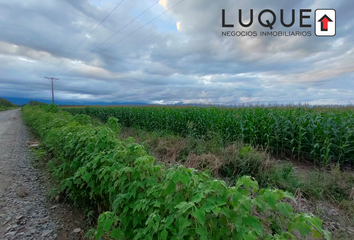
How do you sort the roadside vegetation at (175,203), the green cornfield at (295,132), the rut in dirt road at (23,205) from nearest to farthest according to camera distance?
1. the roadside vegetation at (175,203)
2. the rut in dirt road at (23,205)
3. the green cornfield at (295,132)

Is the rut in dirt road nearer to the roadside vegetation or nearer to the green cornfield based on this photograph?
the roadside vegetation

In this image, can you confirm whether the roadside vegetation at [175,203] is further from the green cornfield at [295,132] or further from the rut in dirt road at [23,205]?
the green cornfield at [295,132]

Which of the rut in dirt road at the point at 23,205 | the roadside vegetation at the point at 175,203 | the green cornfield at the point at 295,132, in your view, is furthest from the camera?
the green cornfield at the point at 295,132

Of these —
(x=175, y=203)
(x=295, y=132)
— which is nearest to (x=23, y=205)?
(x=175, y=203)

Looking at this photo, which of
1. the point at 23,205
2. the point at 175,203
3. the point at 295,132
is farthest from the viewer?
the point at 295,132

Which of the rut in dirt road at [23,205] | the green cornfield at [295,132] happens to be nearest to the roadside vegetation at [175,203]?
the rut in dirt road at [23,205]

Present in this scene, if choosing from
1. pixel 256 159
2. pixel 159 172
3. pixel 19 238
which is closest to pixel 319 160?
pixel 256 159

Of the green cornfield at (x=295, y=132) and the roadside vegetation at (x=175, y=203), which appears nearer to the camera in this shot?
the roadside vegetation at (x=175, y=203)

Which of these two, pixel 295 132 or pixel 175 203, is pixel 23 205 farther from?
pixel 295 132

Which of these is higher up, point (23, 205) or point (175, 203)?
point (175, 203)

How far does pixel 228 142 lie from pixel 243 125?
0.85 m

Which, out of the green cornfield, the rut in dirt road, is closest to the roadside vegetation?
the rut in dirt road

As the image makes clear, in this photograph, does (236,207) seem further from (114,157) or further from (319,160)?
(319,160)

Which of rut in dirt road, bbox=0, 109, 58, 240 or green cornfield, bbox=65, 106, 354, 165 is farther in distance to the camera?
green cornfield, bbox=65, 106, 354, 165
